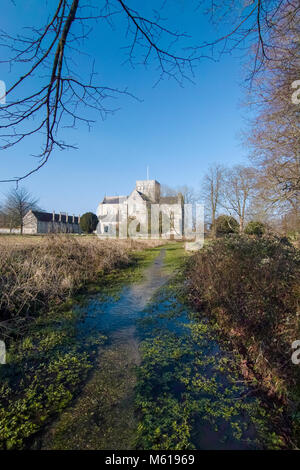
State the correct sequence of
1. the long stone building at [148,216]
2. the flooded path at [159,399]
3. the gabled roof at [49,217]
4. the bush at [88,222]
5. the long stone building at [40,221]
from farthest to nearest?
1. the gabled roof at [49,217]
2. the long stone building at [40,221]
3. the bush at [88,222]
4. the long stone building at [148,216]
5. the flooded path at [159,399]

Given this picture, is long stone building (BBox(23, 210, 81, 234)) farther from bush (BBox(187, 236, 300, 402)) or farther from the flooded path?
the flooded path

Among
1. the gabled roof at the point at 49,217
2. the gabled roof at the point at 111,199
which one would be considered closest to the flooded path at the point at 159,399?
the gabled roof at the point at 49,217

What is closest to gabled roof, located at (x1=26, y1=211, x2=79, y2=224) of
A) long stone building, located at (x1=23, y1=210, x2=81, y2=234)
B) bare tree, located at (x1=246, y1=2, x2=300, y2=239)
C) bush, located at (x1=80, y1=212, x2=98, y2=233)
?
long stone building, located at (x1=23, y1=210, x2=81, y2=234)

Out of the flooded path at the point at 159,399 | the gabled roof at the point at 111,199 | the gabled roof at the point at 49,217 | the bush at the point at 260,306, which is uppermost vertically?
the gabled roof at the point at 111,199

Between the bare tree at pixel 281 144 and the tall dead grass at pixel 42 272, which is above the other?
the bare tree at pixel 281 144

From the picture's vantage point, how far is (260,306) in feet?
11.3

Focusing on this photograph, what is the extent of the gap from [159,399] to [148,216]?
3030 cm

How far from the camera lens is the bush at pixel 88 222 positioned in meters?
42.7

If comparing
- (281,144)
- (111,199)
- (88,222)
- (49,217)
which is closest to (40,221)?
(49,217)

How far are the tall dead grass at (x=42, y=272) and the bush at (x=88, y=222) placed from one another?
33820mm

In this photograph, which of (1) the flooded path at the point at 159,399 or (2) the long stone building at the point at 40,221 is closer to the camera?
(1) the flooded path at the point at 159,399

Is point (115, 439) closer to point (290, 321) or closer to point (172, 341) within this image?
point (172, 341)

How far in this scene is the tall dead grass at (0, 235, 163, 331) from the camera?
495 centimetres

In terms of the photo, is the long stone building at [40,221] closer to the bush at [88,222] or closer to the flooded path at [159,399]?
the bush at [88,222]
